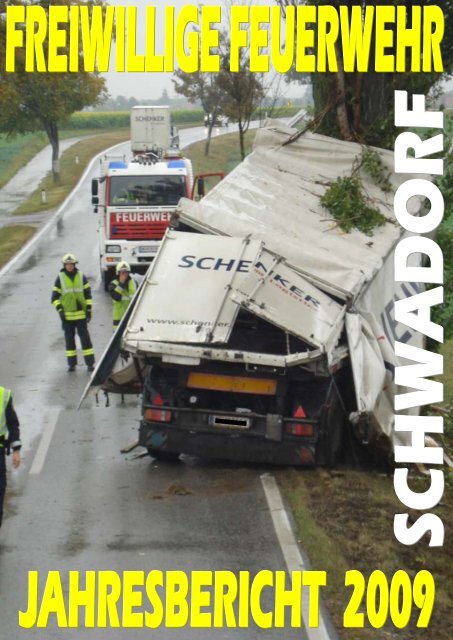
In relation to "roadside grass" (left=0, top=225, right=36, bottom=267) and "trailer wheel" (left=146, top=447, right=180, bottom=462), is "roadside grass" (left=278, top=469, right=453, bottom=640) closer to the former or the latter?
"trailer wheel" (left=146, top=447, right=180, bottom=462)

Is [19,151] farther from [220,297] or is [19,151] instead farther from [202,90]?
[220,297]

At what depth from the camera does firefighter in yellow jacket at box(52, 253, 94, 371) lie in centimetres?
1833

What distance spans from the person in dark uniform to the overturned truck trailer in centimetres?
192

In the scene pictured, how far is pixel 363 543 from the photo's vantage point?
34.1ft

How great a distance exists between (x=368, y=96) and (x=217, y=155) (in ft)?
186

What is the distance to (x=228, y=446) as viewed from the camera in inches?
500

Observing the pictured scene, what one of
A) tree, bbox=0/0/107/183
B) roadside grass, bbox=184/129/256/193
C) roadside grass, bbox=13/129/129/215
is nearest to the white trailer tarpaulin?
roadside grass, bbox=13/129/129/215

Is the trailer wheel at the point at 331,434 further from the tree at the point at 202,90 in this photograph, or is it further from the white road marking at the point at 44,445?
the tree at the point at 202,90

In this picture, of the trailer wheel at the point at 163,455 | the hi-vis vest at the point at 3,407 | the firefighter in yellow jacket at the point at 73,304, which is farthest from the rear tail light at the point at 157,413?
the firefighter in yellow jacket at the point at 73,304

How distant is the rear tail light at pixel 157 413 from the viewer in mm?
12875

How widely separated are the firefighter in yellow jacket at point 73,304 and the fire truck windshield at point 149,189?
8930 mm

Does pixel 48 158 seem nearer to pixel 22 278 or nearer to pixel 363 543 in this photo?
pixel 22 278

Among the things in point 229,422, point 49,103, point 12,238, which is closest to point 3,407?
point 229,422

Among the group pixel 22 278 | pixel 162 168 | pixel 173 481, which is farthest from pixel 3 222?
pixel 173 481
